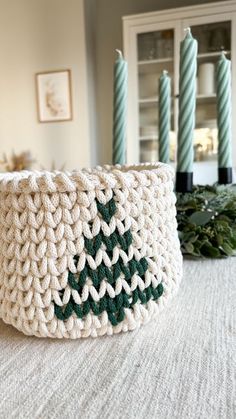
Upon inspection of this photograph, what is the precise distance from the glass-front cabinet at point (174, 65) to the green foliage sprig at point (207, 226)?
53.2 inches

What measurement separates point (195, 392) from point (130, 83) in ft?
6.61

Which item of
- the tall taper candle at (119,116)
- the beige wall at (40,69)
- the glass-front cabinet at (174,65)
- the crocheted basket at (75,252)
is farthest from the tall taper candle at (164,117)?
the beige wall at (40,69)

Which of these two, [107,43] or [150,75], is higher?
[107,43]

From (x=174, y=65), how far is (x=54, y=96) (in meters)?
0.83

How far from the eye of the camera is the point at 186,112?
0.50m

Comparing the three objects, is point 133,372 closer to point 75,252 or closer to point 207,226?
point 75,252

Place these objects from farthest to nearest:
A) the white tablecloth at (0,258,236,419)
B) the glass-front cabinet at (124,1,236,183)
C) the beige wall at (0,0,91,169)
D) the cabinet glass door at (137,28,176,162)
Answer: the beige wall at (0,0,91,169), the cabinet glass door at (137,28,176,162), the glass-front cabinet at (124,1,236,183), the white tablecloth at (0,258,236,419)

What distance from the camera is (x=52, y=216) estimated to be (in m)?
0.26

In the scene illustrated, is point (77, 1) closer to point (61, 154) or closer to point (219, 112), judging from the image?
point (61, 154)

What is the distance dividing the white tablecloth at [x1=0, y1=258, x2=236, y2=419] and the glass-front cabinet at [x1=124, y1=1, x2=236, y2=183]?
5.31 ft

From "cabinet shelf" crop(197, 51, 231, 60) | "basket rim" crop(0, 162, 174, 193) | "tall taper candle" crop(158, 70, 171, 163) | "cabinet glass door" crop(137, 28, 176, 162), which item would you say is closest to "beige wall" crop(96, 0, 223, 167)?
"cabinet glass door" crop(137, 28, 176, 162)

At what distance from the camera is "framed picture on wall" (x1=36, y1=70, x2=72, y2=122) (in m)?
2.24

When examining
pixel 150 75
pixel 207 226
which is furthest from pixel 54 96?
pixel 207 226

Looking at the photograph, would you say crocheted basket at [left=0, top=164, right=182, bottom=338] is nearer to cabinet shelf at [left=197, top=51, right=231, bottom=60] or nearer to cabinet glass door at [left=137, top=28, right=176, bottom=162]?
cabinet glass door at [left=137, top=28, right=176, bottom=162]
